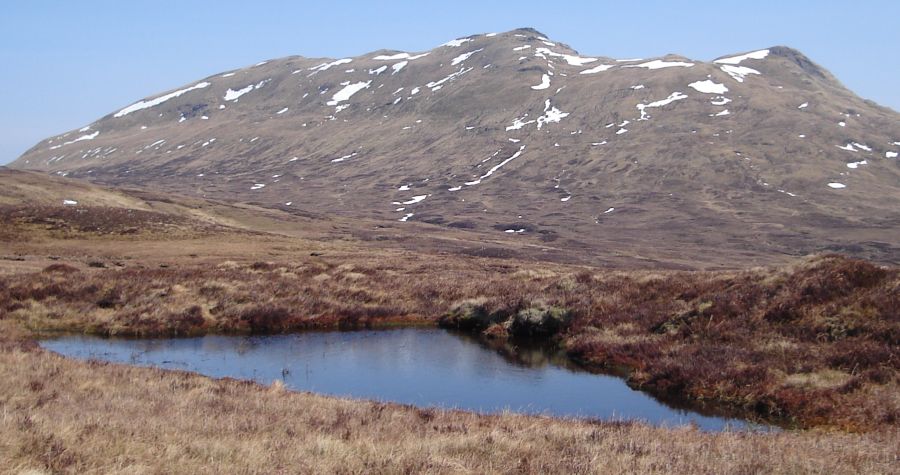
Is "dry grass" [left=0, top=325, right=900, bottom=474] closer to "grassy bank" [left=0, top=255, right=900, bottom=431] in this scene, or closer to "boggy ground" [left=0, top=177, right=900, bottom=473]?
"boggy ground" [left=0, top=177, right=900, bottom=473]

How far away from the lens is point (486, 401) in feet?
79.4

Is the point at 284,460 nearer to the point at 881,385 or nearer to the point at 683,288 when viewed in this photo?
the point at 881,385

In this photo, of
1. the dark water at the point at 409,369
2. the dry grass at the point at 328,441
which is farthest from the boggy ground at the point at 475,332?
the dark water at the point at 409,369

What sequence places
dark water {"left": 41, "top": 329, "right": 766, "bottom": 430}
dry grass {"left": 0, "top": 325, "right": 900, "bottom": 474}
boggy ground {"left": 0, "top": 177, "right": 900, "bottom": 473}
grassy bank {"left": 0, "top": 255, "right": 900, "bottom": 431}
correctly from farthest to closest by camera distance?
dark water {"left": 41, "top": 329, "right": 766, "bottom": 430}, grassy bank {"left": 0, "top": 255, "right": 900, "bottom": 431}, boggy ground {"left": 0, "top": 177, "right": 900, "bottom": 473}, dry grass {"left": 0, "top": 325, "right": 900, "bottom": 474}

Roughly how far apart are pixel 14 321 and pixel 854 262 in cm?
3684

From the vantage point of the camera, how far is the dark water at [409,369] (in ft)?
77.9

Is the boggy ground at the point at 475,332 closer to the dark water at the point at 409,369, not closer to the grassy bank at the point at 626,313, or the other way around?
the grassy bank at the point at 626,313

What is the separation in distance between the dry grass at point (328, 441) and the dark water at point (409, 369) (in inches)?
215

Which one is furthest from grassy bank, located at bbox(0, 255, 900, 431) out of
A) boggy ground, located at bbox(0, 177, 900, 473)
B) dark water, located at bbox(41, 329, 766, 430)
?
dark water, located at bbox(41, 329, 766, 430)

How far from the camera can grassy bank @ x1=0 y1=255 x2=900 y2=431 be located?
75.6 feet

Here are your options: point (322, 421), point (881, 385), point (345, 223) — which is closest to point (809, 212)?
point (345, 223)

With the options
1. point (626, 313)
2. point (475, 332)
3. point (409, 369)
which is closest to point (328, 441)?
point (409, 369)

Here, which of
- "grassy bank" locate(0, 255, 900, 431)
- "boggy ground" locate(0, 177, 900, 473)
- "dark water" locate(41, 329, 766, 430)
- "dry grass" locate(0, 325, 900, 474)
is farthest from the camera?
"dark water" locate(41, 329, 766, 430)

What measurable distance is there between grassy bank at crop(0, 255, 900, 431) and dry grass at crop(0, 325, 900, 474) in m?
6.28
